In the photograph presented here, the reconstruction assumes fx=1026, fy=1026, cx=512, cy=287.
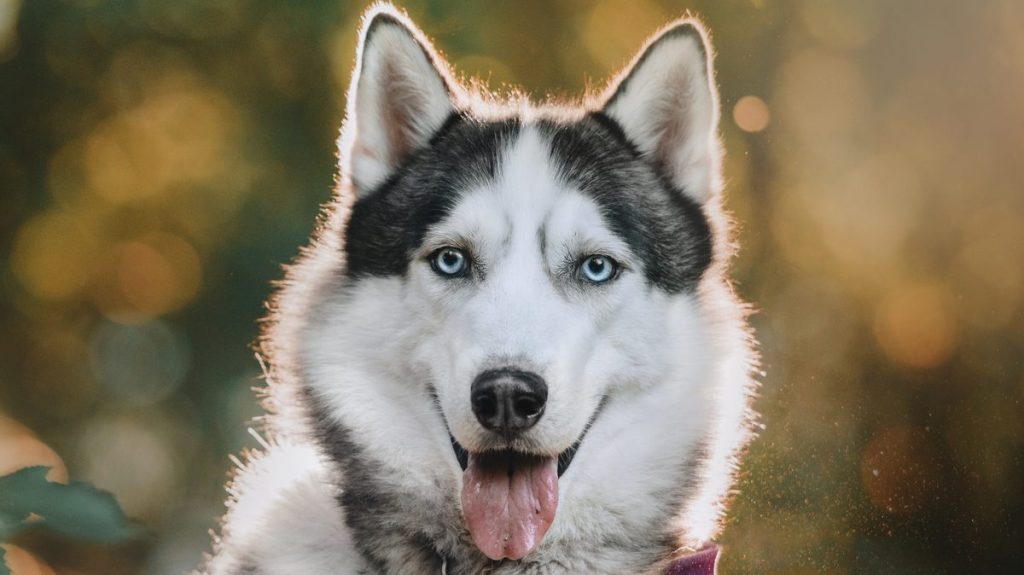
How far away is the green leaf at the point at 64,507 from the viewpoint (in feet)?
4.10

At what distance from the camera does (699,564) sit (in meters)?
2.23

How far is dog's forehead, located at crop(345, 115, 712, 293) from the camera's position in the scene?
242cm

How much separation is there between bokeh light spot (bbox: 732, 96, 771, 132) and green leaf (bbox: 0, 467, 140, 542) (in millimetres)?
5164

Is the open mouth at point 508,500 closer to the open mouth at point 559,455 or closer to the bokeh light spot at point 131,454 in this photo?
the open mouth at point 559,455

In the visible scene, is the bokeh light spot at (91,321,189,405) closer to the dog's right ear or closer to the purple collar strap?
the dog's right ear

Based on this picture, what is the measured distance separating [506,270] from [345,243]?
563mm

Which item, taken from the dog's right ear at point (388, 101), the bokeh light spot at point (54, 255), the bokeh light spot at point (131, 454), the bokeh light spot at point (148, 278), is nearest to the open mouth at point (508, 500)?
the dog's right ear at point (388, 101)

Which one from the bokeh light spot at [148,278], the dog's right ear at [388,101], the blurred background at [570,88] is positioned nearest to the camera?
the dog's right ear at [388,101]

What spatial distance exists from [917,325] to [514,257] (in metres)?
4.68

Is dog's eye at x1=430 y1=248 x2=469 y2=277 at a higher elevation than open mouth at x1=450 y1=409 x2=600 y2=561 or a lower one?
higher

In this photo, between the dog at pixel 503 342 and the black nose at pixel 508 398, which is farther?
the dog at pixel 503 342

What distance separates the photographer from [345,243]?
105 inches

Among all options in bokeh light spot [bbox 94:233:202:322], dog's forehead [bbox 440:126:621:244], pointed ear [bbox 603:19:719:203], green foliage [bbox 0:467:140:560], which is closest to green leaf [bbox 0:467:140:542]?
green foliage [bbox 0:467:140:560]

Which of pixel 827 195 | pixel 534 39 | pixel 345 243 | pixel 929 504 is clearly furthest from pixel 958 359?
pixel 345 243
